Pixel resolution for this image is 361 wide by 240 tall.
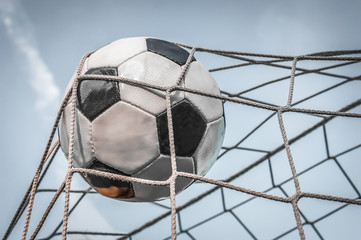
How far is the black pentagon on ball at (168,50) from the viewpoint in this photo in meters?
1.92

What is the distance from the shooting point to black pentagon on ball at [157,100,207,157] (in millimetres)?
1732

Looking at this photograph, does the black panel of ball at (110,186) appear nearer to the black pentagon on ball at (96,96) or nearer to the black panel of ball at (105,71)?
the black pentagon on ball at (96,96)

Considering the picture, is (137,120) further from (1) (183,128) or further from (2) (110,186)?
(2) (110,186)

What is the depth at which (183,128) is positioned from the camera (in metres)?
1.76

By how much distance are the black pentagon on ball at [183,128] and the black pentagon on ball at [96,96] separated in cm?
25

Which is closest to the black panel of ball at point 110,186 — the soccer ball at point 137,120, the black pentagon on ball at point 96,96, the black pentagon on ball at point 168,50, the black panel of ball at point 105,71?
the soccer ball at point 137,120

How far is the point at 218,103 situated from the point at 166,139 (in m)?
0.45

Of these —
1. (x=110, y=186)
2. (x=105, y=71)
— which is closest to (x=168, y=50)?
(x=105, y=71)

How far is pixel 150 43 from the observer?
1.97 meters

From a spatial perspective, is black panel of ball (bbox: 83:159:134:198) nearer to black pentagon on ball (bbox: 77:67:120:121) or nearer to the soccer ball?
the soccer ball

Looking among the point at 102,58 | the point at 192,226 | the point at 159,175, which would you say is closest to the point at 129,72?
the point at 102,58

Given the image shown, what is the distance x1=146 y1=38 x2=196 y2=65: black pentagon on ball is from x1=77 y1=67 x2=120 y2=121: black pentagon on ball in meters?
0.27

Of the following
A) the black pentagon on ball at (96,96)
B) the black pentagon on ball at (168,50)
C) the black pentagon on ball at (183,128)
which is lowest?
the black pentagon on ball at (183,128)

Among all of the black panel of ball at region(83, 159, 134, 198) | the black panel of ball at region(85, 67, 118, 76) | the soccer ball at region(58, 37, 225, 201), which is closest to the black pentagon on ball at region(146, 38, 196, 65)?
the soccer ball at region(58, 37, 225, 201)
